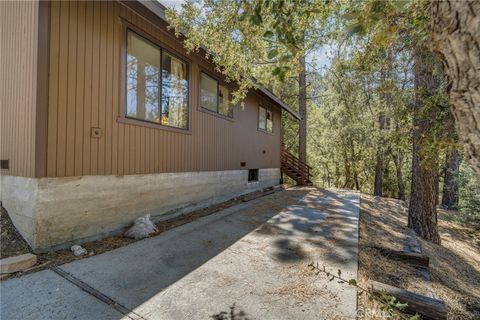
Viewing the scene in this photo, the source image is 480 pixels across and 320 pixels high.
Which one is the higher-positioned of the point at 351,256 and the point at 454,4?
the point at 454,4

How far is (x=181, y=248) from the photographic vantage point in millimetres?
3539

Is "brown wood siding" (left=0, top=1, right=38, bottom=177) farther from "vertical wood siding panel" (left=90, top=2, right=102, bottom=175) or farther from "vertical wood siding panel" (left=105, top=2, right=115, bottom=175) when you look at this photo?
"vertical wood siding panel" (left=105, top=2, right=115, bottom=175)

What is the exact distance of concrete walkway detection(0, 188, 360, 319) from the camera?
2.14 metres

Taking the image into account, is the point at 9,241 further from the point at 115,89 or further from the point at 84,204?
the point at 115,89

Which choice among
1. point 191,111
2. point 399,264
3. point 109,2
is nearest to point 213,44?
point 109,2

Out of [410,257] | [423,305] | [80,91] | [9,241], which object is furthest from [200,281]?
[80,91]

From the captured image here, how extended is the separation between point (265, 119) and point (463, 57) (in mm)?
9644

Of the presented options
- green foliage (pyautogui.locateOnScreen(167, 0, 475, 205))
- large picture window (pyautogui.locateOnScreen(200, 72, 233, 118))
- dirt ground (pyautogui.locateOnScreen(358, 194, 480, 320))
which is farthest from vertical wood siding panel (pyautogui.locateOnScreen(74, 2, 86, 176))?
dirt ground (pyautogui.locateOnScreen(358, 194, 480, 320))

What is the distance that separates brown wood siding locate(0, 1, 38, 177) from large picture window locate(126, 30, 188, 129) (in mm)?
1288

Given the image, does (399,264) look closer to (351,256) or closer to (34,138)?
(351,256)

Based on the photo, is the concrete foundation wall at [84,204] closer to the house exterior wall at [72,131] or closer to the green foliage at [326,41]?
the house exterior wall at [72,131]

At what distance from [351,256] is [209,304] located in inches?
79.7

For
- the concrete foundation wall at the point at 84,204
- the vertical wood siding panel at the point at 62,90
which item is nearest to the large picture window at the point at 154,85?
the vertical wood siding panel at the point at 62,90

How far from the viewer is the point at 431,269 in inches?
146
